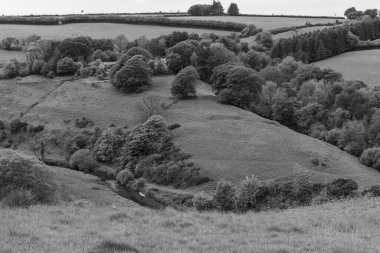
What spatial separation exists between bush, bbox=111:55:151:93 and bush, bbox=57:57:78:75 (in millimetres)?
17776

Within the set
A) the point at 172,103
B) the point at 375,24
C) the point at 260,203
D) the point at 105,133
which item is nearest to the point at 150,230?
the point at 260,203

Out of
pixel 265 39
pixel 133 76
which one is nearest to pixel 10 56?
pixel 133 76

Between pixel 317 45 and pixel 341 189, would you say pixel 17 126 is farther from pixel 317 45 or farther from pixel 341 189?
pixel 317 45

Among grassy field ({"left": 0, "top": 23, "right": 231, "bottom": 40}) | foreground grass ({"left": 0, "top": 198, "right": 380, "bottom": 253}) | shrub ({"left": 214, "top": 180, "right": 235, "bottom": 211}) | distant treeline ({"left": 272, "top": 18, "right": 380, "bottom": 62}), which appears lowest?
shrub ({"left": 214, "top": 180, "right": 235, "bottom": 211})

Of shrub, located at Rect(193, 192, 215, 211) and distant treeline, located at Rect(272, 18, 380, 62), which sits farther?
distant treeline, located at Rect(272, 18, 380, 62)

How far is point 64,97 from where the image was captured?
130500 millimetres

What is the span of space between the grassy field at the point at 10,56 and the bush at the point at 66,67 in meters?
20.6

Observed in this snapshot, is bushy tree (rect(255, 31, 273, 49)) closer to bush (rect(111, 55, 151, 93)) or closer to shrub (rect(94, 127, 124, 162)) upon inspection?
bush (rect(111, 55, 151, 93))

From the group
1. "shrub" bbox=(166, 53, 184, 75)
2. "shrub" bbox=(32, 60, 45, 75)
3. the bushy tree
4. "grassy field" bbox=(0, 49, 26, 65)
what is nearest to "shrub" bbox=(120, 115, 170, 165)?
"shrub" bbox=(166, 53, 184, 75)

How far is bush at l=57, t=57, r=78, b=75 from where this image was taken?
144 meters

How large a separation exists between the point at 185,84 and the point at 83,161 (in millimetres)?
34211

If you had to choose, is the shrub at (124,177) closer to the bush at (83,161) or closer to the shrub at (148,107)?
the bush at (83,161)

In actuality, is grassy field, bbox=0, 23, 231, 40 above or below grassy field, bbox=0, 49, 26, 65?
above

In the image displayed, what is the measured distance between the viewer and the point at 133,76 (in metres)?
131
